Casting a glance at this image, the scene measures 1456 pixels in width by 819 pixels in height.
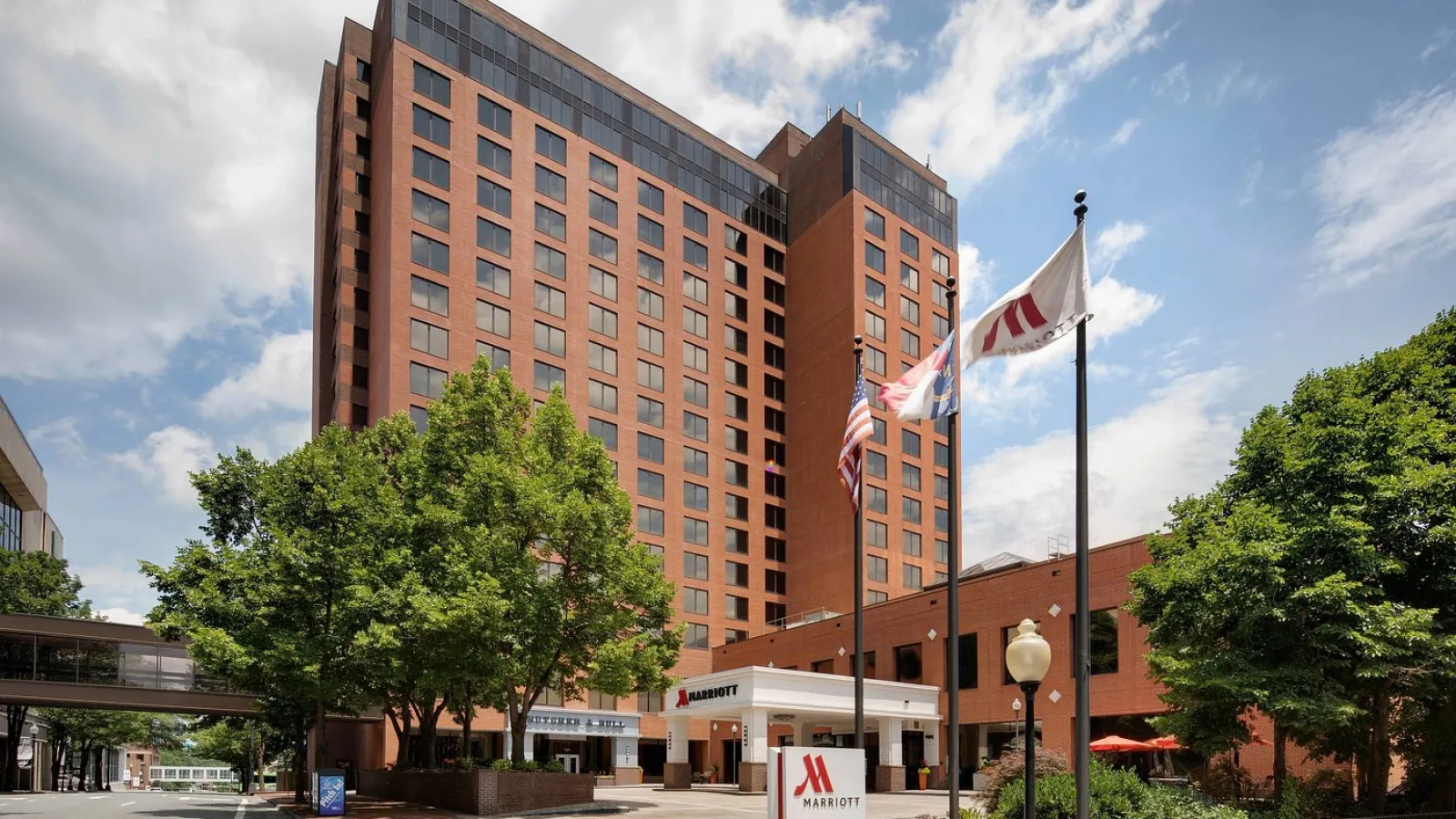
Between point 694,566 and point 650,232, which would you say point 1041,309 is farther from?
point 650,232

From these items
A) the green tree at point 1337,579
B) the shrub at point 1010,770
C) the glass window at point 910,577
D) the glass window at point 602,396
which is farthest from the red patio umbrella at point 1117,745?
the glass window at point 602,396

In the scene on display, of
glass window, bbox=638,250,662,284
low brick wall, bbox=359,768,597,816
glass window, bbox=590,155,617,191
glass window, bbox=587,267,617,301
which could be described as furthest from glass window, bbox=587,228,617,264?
low brick wall, bbox=359,768,597,816

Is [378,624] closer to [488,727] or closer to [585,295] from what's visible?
[488,727]

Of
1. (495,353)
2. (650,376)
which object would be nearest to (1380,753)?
(495,353)

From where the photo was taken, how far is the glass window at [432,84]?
206ft

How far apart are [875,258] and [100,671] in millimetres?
56757

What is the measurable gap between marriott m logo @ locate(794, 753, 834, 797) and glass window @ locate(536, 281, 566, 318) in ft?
178

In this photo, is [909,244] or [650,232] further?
[909,244]

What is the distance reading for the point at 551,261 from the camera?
67.4 metres

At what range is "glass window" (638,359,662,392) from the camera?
71.4 metres

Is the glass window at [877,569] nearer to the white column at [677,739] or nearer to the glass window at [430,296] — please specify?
the white column at [677,739]

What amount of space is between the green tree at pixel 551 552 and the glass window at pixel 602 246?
3425 cm

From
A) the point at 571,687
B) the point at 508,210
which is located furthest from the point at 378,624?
the point at 508,210

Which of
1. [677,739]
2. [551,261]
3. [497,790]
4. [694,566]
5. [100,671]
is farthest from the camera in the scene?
[694,566]
